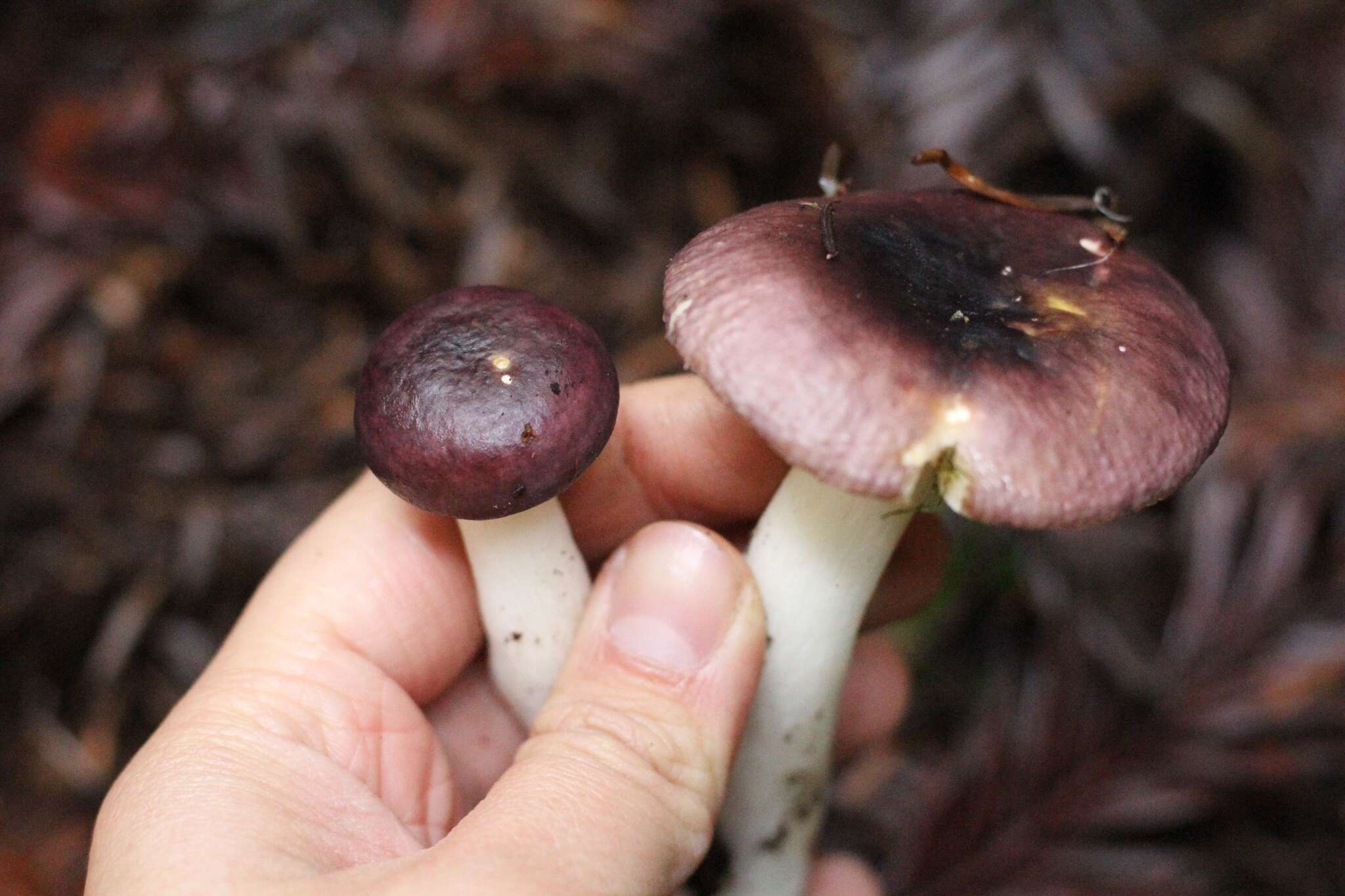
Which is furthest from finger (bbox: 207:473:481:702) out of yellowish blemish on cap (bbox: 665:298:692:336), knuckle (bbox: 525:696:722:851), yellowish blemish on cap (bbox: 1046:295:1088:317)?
yellowish blemish on cap (bbox: 1046:295:1088:317)

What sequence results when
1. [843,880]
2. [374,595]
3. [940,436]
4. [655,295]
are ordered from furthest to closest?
[655,295] → [843,880] → [374,595] → [940,436]

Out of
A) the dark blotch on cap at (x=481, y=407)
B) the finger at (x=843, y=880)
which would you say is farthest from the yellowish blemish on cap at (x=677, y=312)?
the finger at (x=843, y=880)

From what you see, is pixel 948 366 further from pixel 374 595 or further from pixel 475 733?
pixel 475 733

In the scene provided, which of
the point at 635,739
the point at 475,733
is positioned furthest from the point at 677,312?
the point at 475,733

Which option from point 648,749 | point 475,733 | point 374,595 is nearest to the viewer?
point 648,749

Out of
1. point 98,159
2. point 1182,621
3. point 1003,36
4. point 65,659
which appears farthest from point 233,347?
point 1182,621

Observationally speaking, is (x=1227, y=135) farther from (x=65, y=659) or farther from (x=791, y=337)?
(x=65, y=659)

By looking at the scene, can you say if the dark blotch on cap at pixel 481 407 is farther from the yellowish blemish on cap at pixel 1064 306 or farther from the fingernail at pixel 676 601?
the yellowish blemish on cap at pixel 1064 306
